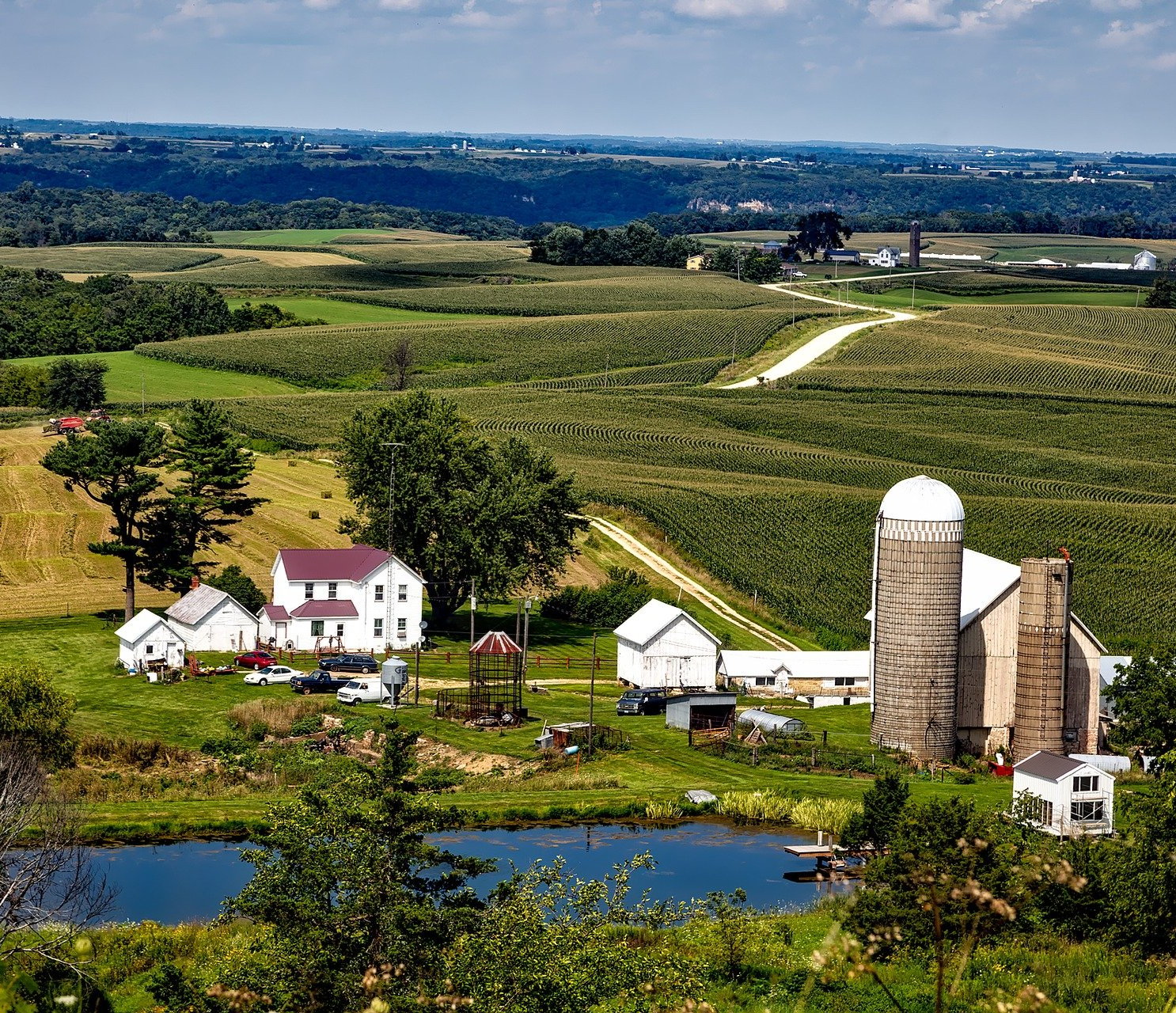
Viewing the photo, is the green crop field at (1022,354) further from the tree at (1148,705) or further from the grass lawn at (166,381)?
the tree at (1148,705)

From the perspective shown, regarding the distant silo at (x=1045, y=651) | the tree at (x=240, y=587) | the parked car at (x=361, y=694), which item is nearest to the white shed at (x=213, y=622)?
the tree at (x=240, y=587)

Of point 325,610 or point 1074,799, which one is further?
point 325,610

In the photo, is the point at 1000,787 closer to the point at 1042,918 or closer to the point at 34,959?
the point at 1042,918

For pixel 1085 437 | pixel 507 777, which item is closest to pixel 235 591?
pixel 507 777

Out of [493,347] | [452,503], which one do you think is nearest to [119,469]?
[452,503]

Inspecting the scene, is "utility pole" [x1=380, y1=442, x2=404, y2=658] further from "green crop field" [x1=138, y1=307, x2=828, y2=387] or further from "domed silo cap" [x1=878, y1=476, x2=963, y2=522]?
"green crop field" [x1=138, y1=307, x2=828, y2=387]

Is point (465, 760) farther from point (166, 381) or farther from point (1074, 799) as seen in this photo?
point (166, 381)

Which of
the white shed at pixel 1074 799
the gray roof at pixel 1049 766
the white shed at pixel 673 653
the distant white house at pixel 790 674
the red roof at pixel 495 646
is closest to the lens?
the white shed at pixel 1074 799
